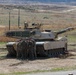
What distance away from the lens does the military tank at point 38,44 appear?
38500mm

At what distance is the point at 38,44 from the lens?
3853 centimetres

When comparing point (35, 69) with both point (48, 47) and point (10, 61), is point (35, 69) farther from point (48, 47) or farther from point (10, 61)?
point (48, 47)

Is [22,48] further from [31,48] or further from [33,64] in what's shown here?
[33,64]

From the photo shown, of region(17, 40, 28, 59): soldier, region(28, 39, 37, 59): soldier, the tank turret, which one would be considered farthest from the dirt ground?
the tank turret

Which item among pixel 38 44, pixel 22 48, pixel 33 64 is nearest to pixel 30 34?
pixel 38 44

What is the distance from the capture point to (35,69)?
3181cm

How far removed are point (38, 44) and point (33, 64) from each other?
407 centimetres

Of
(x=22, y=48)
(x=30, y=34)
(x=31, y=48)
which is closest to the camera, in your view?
(x=31, y=48)

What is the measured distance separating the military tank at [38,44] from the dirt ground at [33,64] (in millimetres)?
991

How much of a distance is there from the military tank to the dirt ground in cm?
99

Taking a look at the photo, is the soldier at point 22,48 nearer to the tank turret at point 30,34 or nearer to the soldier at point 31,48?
the soldier at point 31,48

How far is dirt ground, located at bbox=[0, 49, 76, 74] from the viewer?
31.8 meters

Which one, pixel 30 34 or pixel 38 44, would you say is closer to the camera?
pixel 38 44

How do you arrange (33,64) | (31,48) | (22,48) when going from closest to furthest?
1. (33,64)
2. (31,48)
3. (22,48)
